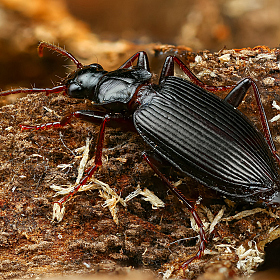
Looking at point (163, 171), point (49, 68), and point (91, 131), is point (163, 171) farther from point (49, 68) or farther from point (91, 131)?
point (49, 68)

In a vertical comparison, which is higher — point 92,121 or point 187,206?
point 92,121

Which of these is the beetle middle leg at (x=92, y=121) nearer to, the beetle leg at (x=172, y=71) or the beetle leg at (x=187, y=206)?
the beetle leg at (x=187, y=206)

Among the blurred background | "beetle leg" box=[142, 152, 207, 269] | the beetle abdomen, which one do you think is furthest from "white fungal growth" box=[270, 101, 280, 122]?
"beetle leg" box=[142, 152, 207, 269]

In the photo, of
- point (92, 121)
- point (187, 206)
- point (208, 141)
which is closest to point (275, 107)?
point (208, 141)

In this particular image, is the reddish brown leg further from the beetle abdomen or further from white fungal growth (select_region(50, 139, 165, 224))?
white fungal growth (select_region(50, 139, 165, 224))

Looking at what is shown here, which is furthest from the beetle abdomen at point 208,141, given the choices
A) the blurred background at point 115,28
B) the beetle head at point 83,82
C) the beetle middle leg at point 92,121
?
the blurred background at point 115,28

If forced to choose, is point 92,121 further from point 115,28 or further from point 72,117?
point 115,28
